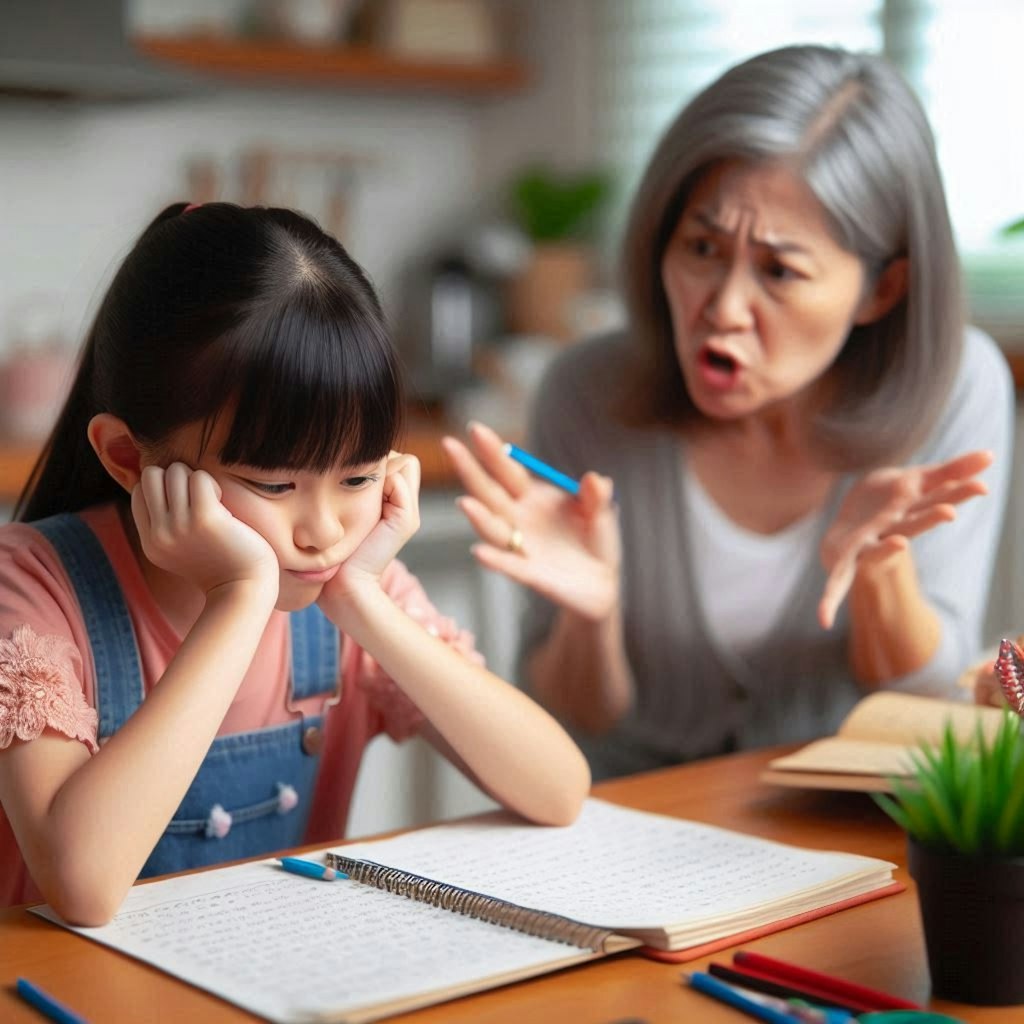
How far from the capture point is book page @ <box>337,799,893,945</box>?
0.84 m

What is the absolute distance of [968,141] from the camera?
2621 mm

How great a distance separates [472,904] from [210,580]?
10.5 inches

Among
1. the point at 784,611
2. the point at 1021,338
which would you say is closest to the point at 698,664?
the point at 784,611

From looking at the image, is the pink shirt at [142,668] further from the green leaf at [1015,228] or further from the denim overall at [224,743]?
the green leaf at [1015,228]

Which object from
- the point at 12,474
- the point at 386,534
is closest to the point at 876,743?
the point at 386,534

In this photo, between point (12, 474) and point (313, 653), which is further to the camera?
point (12, 474)

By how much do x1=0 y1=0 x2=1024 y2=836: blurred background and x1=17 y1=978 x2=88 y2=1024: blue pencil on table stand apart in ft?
4.60

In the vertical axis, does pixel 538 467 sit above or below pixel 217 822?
above

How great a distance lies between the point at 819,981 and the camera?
0.73 metres

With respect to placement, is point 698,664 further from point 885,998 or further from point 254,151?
point 254,151

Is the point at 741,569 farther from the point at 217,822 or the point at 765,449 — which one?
the point at 217,822

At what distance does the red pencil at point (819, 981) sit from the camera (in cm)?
71

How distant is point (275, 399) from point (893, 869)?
1.60ft

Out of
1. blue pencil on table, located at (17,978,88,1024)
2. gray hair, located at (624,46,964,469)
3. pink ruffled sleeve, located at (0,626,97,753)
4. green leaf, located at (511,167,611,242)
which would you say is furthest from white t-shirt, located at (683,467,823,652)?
green leaf, located at (511,167,611,242)
